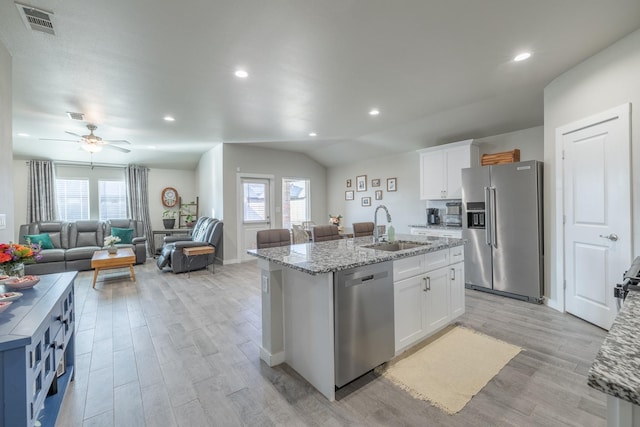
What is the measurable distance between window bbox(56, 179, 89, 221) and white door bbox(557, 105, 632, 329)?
30.4 feet

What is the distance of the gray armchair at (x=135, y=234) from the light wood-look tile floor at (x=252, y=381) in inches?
117

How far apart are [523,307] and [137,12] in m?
4.79

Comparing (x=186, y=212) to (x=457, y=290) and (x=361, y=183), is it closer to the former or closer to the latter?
(x=361, y=183)

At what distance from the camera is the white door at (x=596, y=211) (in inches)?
97.7

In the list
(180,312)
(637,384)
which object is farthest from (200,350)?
(637,384)

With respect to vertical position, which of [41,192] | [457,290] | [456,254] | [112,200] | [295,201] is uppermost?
[41,192]

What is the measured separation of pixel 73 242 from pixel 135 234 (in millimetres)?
1126

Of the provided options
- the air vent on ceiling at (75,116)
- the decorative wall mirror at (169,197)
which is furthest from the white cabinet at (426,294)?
the decorative wall mirror at (169,197)

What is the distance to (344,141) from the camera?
6.18m

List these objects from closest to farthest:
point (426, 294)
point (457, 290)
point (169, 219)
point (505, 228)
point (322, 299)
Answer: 1. point (322, 299)
2. point (426, 294)
3. point (457, 290)
4. point (505, 228)
5. point (169, 219)

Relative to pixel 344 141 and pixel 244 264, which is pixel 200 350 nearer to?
pixel 244 264

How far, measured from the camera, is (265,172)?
6590 millimetres

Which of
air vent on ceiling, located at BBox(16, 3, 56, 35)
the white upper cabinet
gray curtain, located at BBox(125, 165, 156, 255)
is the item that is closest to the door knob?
the white upper cabinet

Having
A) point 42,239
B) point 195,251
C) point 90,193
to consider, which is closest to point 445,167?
point 195,251
